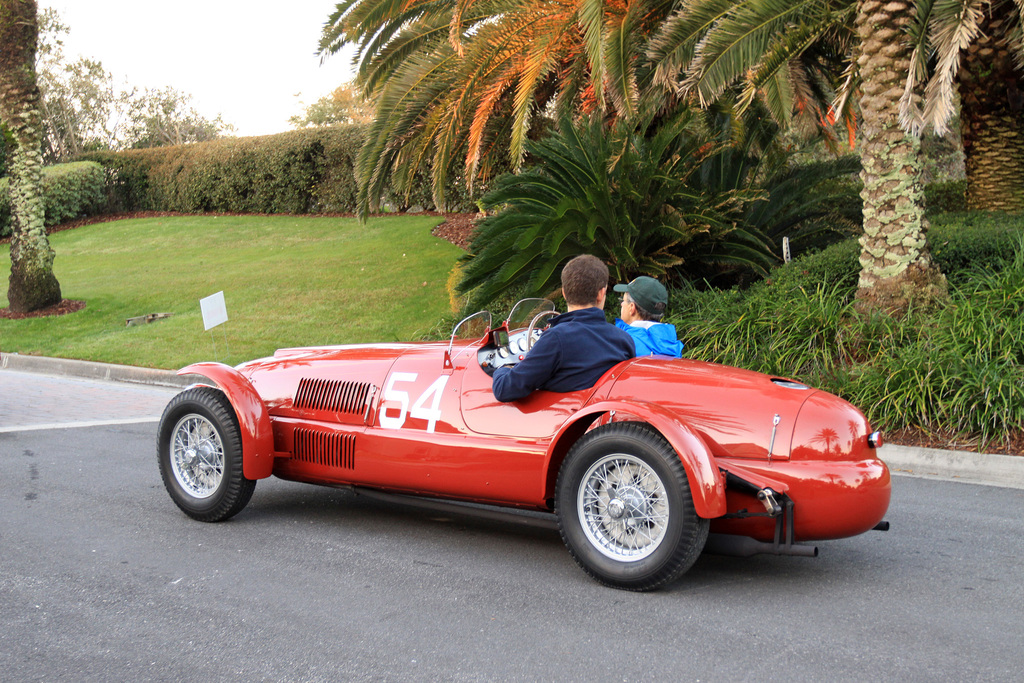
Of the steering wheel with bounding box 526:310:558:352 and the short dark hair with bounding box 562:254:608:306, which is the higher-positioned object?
the short dark hair with bounding box 562:254:608:306

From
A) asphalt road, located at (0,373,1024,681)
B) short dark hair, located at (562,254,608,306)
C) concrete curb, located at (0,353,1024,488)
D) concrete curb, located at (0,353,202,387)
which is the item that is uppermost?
short dark hair, located at (562,254,608,306)

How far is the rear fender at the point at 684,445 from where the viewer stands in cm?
363

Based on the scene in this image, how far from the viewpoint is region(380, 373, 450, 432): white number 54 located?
182 inches

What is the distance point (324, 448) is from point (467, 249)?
766cm

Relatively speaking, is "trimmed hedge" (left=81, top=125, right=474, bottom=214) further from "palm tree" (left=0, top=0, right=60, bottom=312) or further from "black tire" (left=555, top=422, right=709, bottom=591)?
"black tire" (left=555, top=422, right=709, bottom=591)

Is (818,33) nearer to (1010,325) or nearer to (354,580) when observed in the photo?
(1010,325)

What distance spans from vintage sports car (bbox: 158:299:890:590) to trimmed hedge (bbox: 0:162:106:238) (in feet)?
97.1

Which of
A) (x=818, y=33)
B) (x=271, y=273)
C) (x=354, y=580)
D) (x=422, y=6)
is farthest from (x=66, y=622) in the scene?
(x=271, y=273)

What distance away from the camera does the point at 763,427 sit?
3861 millimetres

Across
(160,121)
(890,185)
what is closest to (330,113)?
(160,121)

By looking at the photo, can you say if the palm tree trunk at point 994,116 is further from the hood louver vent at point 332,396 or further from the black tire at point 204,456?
the black tire at point 204,456

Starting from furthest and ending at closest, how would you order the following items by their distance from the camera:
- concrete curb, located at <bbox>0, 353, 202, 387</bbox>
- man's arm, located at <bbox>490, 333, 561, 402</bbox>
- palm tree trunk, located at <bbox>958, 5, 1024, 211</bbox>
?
concrete curb, located at <bbox>0, 353, 202, 387</bbox> < palm tree trunk, located at <bbox>958, 5, 1024, 211</bbox> < man's arm, located at <bbox>490, 333, 561, 402</bbox>

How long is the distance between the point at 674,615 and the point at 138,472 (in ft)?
14.4

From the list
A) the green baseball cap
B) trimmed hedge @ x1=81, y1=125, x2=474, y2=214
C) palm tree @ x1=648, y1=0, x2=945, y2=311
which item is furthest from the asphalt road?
trimmed hedge @ x1=81, y1=125, x2=474, y2=214
